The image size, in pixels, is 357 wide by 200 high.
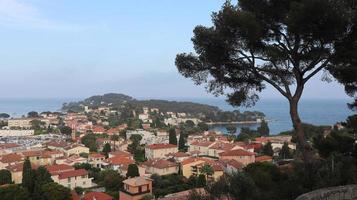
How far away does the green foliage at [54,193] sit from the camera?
17.0 metres

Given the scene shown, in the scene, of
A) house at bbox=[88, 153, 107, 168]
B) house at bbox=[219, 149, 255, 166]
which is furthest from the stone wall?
house at bbox=[88, 153, 107, 168]

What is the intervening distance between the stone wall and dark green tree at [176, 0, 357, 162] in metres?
1.39

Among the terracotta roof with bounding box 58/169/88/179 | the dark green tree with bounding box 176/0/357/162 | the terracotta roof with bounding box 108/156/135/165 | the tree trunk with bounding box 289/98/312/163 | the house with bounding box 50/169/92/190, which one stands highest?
the dark green tree with bounding box 176/0/357/162

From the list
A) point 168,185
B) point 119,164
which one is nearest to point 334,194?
point 168,185

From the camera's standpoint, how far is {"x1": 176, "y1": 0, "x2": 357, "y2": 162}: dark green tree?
5738mm

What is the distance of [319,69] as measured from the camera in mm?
6598

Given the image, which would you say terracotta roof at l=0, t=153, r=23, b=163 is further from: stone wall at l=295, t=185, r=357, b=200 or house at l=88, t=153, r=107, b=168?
stone wall at l=295, t=185, r=357, b=200

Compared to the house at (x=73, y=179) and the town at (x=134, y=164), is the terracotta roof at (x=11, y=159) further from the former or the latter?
the house at (x=73, y=179)

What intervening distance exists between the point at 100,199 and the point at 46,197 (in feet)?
7.66

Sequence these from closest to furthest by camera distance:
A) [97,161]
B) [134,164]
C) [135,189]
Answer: [135,189], [134,164], [97,161]

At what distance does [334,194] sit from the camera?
5.13m

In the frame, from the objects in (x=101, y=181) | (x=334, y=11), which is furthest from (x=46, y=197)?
(x=334, y=11)

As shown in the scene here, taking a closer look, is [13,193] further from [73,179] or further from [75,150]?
[75,150]

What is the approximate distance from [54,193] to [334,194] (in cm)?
1424
